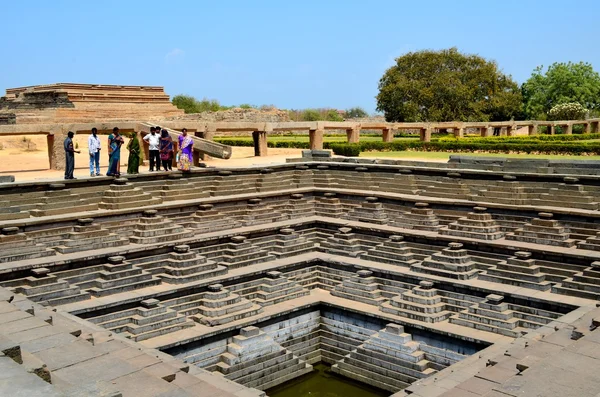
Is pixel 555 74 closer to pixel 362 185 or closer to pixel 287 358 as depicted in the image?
pixel 362 185

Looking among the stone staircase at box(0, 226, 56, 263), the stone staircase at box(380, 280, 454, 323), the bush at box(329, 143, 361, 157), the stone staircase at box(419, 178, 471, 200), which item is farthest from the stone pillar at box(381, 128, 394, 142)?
the stone staircase at box(0, 226, 56, 263)

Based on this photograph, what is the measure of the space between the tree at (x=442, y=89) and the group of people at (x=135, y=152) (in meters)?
25.3

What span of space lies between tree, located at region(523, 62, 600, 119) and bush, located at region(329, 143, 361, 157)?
1314 inches

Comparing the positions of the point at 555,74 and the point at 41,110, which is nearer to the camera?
the point at 41,110

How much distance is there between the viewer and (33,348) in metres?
7.45

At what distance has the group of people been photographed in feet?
52.5

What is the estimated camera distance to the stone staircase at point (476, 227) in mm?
14609

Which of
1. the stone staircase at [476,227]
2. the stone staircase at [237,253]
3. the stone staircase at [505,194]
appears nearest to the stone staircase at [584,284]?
the stone staircase at [476,227]

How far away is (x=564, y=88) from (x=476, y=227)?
4525 cm

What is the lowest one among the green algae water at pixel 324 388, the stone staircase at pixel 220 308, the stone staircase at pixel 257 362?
the green algae water at pixel 324 388

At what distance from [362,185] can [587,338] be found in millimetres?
10435

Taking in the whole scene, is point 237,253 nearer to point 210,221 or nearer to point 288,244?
point 210,221

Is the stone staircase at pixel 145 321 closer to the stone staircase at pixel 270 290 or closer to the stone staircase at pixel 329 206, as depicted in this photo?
the stone staircase at pixel 270 290

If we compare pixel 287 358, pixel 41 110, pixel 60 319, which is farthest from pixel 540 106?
pixel 60 319
